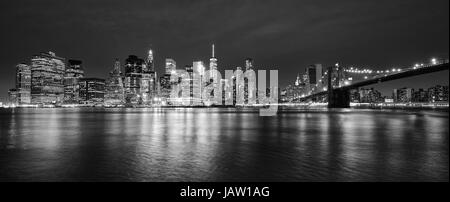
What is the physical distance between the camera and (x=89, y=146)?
783 inches

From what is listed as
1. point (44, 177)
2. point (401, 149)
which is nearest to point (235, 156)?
point (44, 177)

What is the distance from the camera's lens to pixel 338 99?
356 feet

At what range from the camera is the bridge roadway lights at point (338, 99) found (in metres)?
107

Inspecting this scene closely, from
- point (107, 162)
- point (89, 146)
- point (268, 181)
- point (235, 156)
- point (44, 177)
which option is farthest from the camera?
point (89, 146)

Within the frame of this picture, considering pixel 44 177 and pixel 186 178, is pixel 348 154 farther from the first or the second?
pixel 44 177

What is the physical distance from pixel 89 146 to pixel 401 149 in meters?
16.4

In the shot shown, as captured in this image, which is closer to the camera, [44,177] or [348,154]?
[44,177]

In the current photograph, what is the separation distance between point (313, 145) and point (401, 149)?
438cm

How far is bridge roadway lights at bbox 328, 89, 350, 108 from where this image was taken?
10706 cm

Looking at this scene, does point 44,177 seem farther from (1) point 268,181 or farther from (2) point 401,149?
(2) point 401,149

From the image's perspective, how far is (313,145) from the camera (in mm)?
20078
